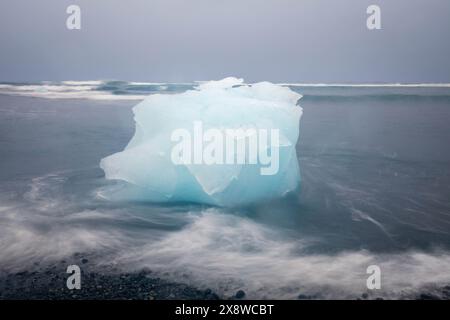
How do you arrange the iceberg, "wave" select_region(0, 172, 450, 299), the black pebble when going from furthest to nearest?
the iceberg → "wave" select_region(0, 172, 450, 299) → the black pebble

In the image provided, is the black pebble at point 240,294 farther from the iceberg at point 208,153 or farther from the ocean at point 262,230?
the iceberg at point 208,153

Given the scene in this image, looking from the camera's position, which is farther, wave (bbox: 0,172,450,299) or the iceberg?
the iceberg

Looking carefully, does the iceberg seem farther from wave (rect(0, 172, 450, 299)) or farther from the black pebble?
the black pebble

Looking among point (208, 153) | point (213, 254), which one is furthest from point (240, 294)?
point (208, 153)

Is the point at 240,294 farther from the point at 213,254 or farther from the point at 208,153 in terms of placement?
the point at 208,153

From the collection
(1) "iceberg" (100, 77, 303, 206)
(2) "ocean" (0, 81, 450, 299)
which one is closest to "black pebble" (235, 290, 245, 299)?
(2) "ocean" (0, 81, 450, 299)

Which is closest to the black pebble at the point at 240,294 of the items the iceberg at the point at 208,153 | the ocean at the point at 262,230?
the ocean at the point at 262,230

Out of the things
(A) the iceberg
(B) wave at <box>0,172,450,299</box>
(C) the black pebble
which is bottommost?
(C) the black pebble

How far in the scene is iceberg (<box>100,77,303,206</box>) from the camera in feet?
18.3

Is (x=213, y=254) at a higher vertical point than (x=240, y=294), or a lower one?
higher

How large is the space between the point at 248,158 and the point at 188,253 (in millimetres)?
1753

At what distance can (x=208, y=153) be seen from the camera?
18.3 ft

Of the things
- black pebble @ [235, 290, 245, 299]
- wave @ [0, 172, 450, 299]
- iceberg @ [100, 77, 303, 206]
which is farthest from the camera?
iceberg @ [100, 77, 303, 206]

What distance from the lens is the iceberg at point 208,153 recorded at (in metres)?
5.59
